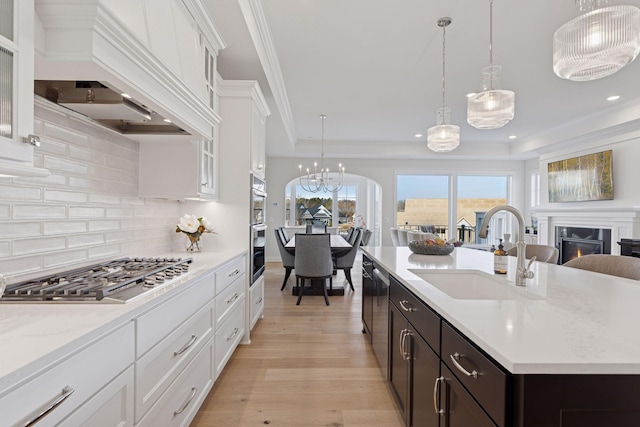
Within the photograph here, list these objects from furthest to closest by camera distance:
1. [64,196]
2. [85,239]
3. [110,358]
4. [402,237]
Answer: [402,237]
[85,239]
[64,196]
[110,358]

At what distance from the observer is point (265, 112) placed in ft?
12.0

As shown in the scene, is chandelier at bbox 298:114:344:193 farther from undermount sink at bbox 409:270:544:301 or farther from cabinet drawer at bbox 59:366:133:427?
cabinet drawer at bbox 59:366:133:427

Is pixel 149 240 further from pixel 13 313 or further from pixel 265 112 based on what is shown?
pixel 265 112

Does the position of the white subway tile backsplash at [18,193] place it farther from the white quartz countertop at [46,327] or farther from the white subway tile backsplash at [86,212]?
the white quartz countertop at [46,327]

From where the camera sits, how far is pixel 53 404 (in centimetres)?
78

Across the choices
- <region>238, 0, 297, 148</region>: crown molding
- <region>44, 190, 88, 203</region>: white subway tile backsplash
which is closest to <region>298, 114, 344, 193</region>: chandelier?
<region>238, 0, 297, 148</region>: crown molding

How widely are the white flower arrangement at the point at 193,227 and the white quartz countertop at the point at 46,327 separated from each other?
1.30 metres

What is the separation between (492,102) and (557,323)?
198cm

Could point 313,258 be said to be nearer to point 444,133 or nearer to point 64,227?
point 444,133

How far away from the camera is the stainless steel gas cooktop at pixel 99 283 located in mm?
1132

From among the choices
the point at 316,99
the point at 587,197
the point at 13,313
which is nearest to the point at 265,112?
the point at 316,99

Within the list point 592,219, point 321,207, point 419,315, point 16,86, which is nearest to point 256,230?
point 419,315

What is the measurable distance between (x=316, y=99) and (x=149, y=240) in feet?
10.6

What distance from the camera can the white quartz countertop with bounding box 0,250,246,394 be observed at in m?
0.71
